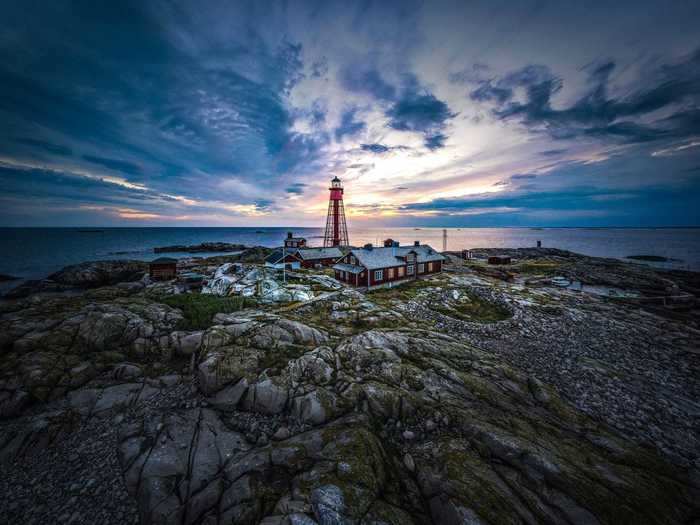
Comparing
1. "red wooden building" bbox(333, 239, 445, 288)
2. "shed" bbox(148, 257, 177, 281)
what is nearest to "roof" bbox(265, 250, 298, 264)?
"red wooden building" bbox(333, 239, 445, 288)

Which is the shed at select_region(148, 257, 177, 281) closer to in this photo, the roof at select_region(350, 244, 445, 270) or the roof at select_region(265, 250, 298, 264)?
the roof at select_region(265, 250, 298, 264)

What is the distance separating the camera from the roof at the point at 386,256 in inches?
1465

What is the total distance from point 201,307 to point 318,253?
3649cm

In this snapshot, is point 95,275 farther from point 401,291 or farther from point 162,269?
point 401,291

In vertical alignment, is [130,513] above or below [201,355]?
below

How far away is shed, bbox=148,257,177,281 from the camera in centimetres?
4144

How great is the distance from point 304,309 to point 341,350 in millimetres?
8933

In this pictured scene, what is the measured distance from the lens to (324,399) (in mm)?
11414

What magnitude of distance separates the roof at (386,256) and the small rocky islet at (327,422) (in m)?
16.3

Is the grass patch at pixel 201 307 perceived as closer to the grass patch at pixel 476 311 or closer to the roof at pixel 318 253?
the grass patch at pixel 476 311

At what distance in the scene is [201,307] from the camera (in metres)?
20.4

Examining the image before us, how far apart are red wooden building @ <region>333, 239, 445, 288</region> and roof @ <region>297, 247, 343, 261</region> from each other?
50.4 feet

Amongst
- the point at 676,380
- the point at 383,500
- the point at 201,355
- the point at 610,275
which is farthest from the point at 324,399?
the point at 610,275

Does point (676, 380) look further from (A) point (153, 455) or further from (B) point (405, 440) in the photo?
(A) point (153, 455)
